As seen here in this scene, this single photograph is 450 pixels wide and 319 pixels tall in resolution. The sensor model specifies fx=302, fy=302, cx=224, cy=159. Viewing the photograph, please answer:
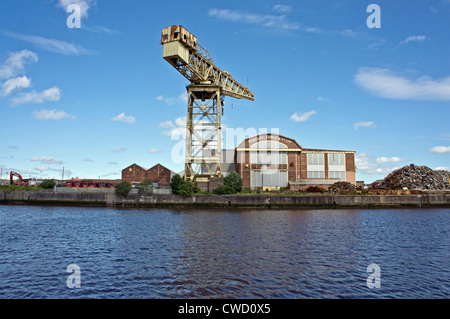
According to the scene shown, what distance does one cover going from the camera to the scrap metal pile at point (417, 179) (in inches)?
2119

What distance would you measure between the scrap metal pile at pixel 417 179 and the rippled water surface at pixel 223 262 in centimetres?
3875

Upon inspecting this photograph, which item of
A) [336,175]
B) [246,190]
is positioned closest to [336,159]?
[336,175]

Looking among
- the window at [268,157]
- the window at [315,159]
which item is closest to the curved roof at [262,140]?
the window at [268,157]

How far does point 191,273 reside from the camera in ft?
35.4

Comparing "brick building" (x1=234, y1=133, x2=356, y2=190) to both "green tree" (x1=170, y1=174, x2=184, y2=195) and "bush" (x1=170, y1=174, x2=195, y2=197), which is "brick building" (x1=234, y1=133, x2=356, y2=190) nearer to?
"bush" (x1=170, y1=174, x2=195, y2=197)

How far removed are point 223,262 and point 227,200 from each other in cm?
2769

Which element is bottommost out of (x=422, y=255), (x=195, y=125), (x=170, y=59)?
(x=422, y=255)

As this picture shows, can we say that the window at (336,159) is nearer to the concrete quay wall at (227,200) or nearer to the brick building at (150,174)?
the concrete quay wall at (227,200)

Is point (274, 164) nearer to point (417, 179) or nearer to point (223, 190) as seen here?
point (223, 190)

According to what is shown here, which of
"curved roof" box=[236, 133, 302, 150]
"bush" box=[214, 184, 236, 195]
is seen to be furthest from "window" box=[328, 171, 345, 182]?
"bush" box=[214, 184, 236, 195]
